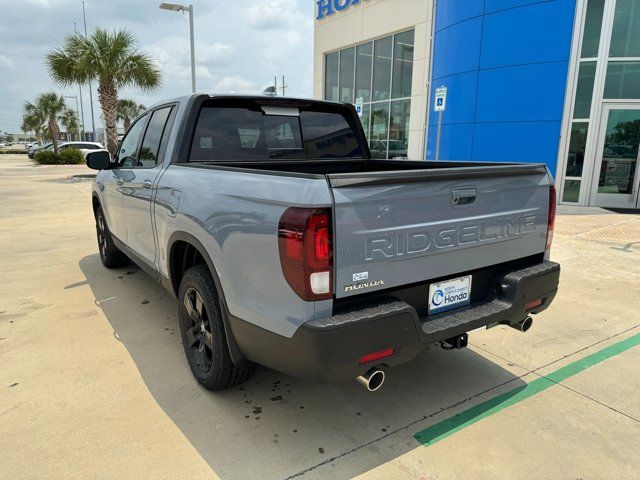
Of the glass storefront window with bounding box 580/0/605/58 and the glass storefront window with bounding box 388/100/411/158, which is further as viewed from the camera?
the glass storefront window with bounding box 388/100/411/158

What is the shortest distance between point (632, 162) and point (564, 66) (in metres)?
2.86

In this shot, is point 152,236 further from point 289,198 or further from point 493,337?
point 493,337

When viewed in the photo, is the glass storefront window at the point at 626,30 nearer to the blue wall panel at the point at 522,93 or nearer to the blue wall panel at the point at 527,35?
the blue wall panel at the point at 527,35

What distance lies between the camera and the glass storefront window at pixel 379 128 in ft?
57.9

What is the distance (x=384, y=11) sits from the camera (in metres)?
16.7

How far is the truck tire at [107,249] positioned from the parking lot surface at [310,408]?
0.98m

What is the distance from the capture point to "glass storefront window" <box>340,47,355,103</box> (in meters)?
18.8

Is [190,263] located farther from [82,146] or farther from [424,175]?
[82,146]

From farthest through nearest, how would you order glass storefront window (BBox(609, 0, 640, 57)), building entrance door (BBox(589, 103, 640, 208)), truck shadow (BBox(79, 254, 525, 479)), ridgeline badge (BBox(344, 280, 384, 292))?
building entrance door (BBox(589, 103, 640, 208)) → glass storefront window (BBox(609, 0, 640, 57)) → truck shadow (BBox(79, 254, 525, 479)) → ridgeline badge (BBox(344, 280, 384, 292))

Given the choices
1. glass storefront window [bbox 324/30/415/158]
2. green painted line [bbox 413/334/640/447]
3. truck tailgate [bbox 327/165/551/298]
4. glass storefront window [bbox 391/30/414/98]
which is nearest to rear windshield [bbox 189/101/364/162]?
truck tailgate [bbox 327/165/551/298]

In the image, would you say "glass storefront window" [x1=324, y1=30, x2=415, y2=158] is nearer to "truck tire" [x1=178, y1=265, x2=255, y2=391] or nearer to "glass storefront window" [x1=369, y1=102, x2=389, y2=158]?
"glass storefront window" [x1=369, y1=102, x2=389, y2=158]

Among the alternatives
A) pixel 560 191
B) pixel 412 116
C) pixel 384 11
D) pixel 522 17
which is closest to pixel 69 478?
pixel 560 191

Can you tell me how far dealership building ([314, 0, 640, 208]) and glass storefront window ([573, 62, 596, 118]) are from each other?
0.8 inches

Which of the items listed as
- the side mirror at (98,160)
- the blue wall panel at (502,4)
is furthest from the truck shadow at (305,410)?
the blue wall panel at (502,4)
